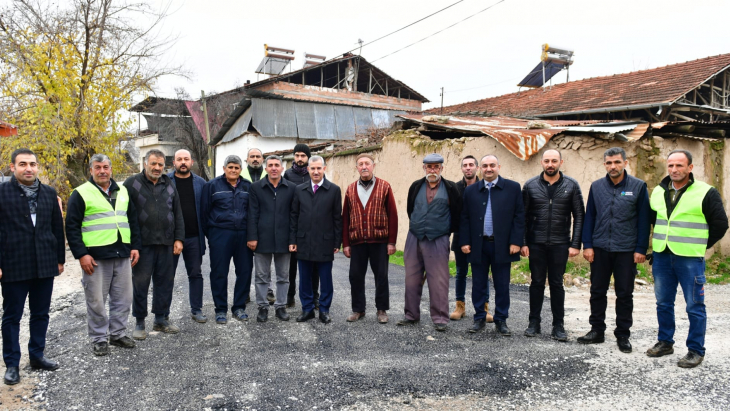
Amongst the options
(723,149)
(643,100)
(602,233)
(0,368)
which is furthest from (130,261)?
(643,100)

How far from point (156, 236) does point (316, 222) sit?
5.60 ft

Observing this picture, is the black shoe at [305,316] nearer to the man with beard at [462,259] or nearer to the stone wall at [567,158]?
the man with beard at [462,259]

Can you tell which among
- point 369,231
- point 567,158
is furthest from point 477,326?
point 567,158

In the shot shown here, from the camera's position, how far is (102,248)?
4.49 metres

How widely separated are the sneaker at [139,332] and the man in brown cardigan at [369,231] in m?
2.17

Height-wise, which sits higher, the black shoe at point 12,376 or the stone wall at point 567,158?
the stone wall at point 567,158

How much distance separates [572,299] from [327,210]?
3762 mm

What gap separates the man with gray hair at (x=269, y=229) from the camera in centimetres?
558

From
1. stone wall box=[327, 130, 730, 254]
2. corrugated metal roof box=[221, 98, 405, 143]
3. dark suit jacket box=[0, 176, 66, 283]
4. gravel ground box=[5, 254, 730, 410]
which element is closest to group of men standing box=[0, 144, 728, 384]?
dark suit jacket box=[0, 176, 66, 283]

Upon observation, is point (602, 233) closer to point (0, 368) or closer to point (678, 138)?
point (678, 138)

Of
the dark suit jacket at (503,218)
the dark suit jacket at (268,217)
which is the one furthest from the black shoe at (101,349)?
the dark suit jacket at (503,218)

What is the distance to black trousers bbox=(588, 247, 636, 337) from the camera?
4574 mm

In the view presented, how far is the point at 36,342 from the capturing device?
412 cm

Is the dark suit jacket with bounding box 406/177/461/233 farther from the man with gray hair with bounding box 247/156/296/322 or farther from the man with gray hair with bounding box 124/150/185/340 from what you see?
the man with gray hair with bounding box 124/150/185/340
